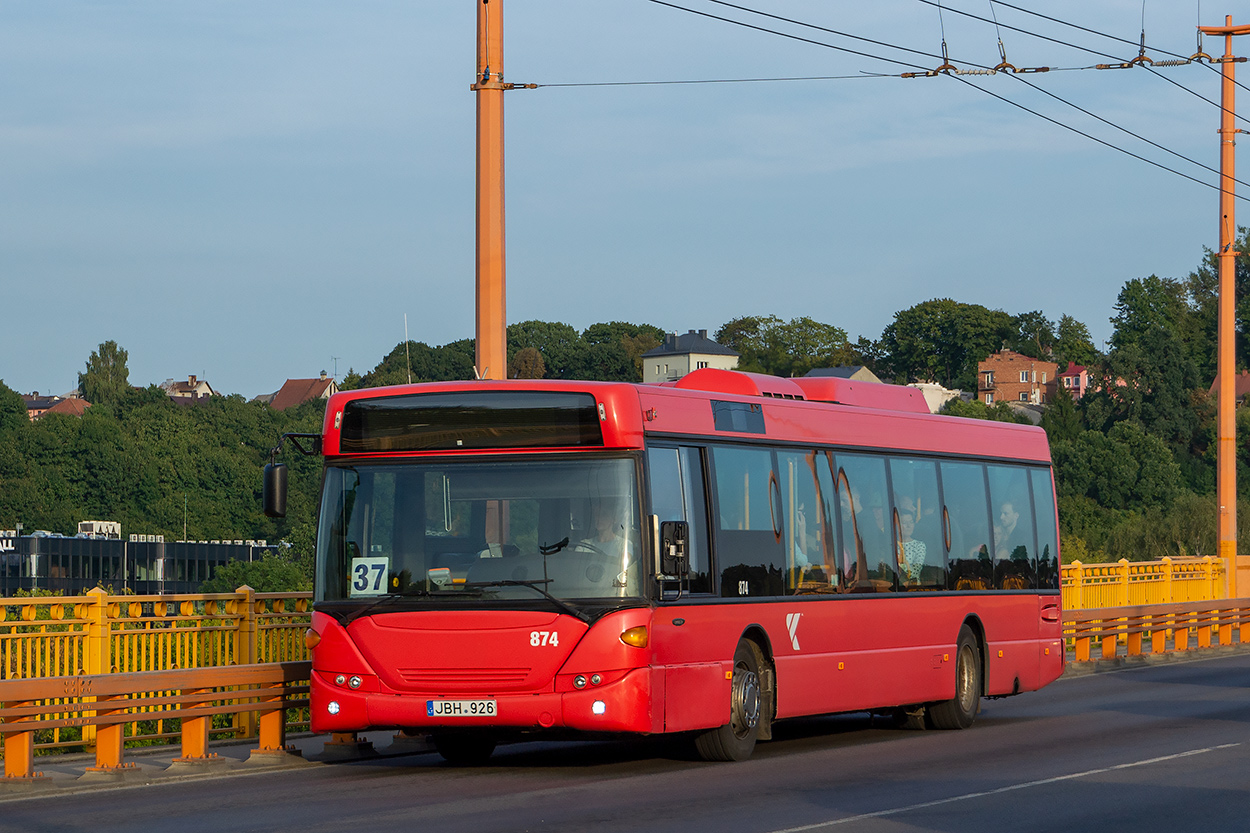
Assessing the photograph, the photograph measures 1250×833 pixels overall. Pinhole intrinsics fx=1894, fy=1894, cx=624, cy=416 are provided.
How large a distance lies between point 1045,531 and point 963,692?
290 centimetres

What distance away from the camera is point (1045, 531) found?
20625mm

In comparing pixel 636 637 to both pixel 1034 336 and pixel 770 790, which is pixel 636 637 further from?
pixel 1034 336

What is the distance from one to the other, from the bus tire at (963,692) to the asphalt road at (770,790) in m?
0.47

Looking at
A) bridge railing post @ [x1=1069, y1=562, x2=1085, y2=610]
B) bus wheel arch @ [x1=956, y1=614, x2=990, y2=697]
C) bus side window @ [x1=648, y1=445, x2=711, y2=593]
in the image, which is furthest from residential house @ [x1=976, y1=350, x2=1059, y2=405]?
bus side window @ [x1=648, y1=445, x2=711, y2=593]

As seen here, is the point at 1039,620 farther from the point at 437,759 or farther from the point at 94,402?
the point at 94,402

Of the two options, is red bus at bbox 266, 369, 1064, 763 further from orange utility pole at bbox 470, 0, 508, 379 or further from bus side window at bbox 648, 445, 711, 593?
orange utility pole at bbox 470, 0, 508, 379

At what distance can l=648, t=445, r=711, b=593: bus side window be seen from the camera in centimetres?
1367

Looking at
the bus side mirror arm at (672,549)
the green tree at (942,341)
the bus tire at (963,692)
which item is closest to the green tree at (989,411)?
the green tree at (942,341)

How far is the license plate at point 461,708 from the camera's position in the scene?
13.1 m

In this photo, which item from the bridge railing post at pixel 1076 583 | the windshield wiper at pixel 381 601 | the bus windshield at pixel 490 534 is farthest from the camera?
the bridge railing post at pixel 1076 583

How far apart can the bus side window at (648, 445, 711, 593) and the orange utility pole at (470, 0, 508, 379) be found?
8.91 ft

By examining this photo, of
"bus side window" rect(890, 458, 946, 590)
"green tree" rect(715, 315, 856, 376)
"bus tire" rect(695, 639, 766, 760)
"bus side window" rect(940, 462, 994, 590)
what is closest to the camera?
"bus tire" rect(695, 639, 766, 760)

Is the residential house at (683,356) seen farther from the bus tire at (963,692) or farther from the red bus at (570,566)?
the red bus at (570,566)

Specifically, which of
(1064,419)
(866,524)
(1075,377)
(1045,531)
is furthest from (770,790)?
(1075,377)
